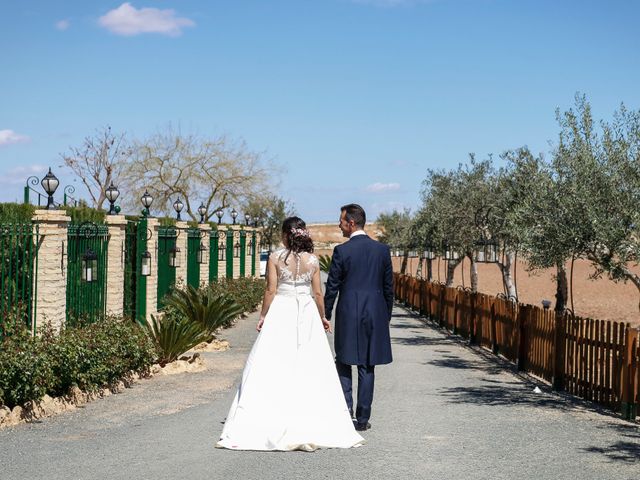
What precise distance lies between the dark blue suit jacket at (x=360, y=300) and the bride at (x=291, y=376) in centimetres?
20

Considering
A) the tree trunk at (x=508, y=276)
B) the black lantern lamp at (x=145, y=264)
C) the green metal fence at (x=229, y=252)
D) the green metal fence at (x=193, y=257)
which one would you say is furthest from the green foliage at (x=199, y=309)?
the green metal fence at (x=229, y=252)

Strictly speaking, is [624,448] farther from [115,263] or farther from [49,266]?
[115,263]

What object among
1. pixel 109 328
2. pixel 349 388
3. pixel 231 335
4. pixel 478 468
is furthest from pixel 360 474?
pixel 231 335

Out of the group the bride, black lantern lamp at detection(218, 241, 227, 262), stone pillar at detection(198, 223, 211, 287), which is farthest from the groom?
black lantern lamp at detection(218, 241, 227, 262)

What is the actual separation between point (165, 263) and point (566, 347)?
11.2 meters

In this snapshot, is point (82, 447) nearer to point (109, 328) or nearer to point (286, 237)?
point (286, 237)

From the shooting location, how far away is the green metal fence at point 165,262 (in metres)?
20.4

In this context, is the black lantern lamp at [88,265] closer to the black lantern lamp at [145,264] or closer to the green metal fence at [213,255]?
the black lantern lamp at [145,264]

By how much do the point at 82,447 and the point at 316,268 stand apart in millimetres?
2547

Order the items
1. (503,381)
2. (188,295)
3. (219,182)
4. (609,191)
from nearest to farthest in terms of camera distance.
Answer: (609,191) → (503,381) → (188,295) → (219,182)

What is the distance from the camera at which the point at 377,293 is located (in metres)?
8.66

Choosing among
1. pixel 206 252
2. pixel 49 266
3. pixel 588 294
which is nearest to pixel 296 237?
pixel 49 266

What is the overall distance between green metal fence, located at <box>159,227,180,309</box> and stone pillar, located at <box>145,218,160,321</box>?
350mm

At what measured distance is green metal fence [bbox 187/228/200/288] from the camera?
24781mm
